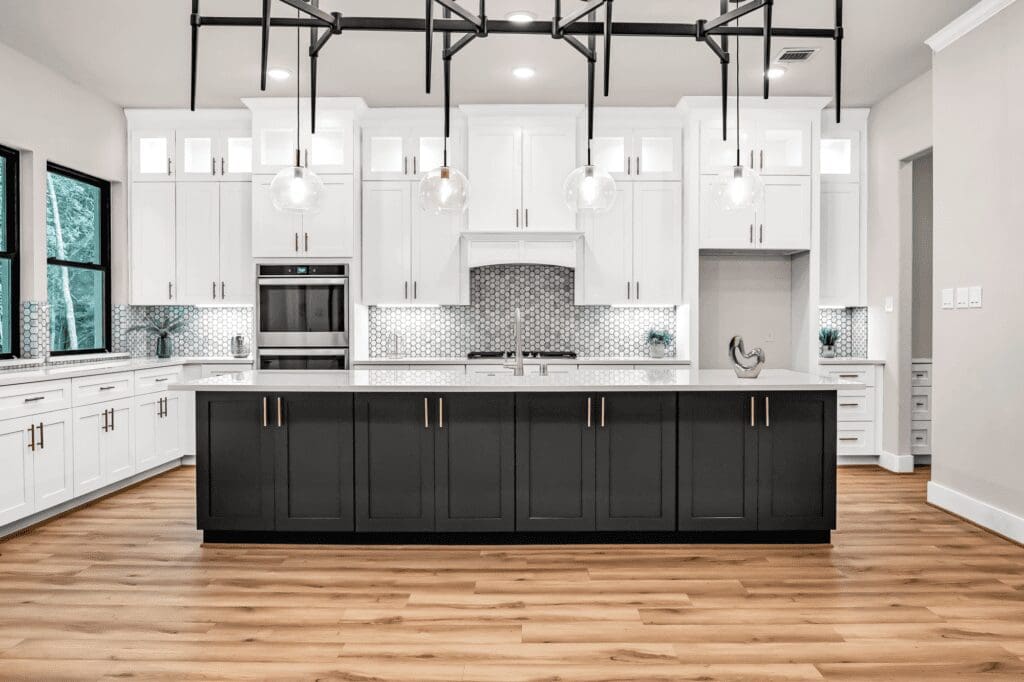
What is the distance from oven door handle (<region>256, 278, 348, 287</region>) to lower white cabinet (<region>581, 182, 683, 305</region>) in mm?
2121

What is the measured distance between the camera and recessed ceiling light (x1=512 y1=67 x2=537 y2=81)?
5.07 m

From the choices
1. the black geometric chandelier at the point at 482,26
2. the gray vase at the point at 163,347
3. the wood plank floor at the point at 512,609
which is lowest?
the wood plank floor at the point at 512,609

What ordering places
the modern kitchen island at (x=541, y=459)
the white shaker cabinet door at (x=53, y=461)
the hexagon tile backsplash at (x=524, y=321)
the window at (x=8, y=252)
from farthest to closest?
the hexagon tile backsplash at (x=524, y=321)
the window at (x=8, y=252)
the white shaker cabinet door at (x=53, y=461)
the modern kitchen island at (x=541, y=459)

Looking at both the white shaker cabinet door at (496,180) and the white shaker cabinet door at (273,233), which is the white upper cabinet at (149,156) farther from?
the white shaker cabinet door at (496,180)

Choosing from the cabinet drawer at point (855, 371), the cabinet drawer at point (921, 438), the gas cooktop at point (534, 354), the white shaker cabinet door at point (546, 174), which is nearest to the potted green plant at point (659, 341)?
the gas cooktop at point (534, 354)

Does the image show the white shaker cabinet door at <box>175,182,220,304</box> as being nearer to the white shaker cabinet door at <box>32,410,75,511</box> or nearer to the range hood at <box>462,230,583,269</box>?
the white shaker cabinet door at <box>32,410,75,511</box>

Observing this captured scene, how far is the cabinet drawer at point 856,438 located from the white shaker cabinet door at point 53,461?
5.79 m

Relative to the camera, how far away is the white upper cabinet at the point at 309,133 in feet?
18.9

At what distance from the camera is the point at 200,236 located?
6004mm

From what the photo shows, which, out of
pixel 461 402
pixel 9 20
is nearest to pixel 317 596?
pixel 461 402

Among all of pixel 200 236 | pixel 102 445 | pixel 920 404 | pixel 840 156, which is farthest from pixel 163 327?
pixel 920 404

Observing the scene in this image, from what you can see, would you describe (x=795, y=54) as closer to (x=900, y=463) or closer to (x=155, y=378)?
(x=900, y=463)

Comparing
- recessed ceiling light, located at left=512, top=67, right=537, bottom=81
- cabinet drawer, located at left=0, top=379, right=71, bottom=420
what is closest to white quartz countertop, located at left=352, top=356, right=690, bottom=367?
cabinet drawer, located at left=0, top=379, right=71, bottom=420

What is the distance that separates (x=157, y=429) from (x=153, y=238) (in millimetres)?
1713
